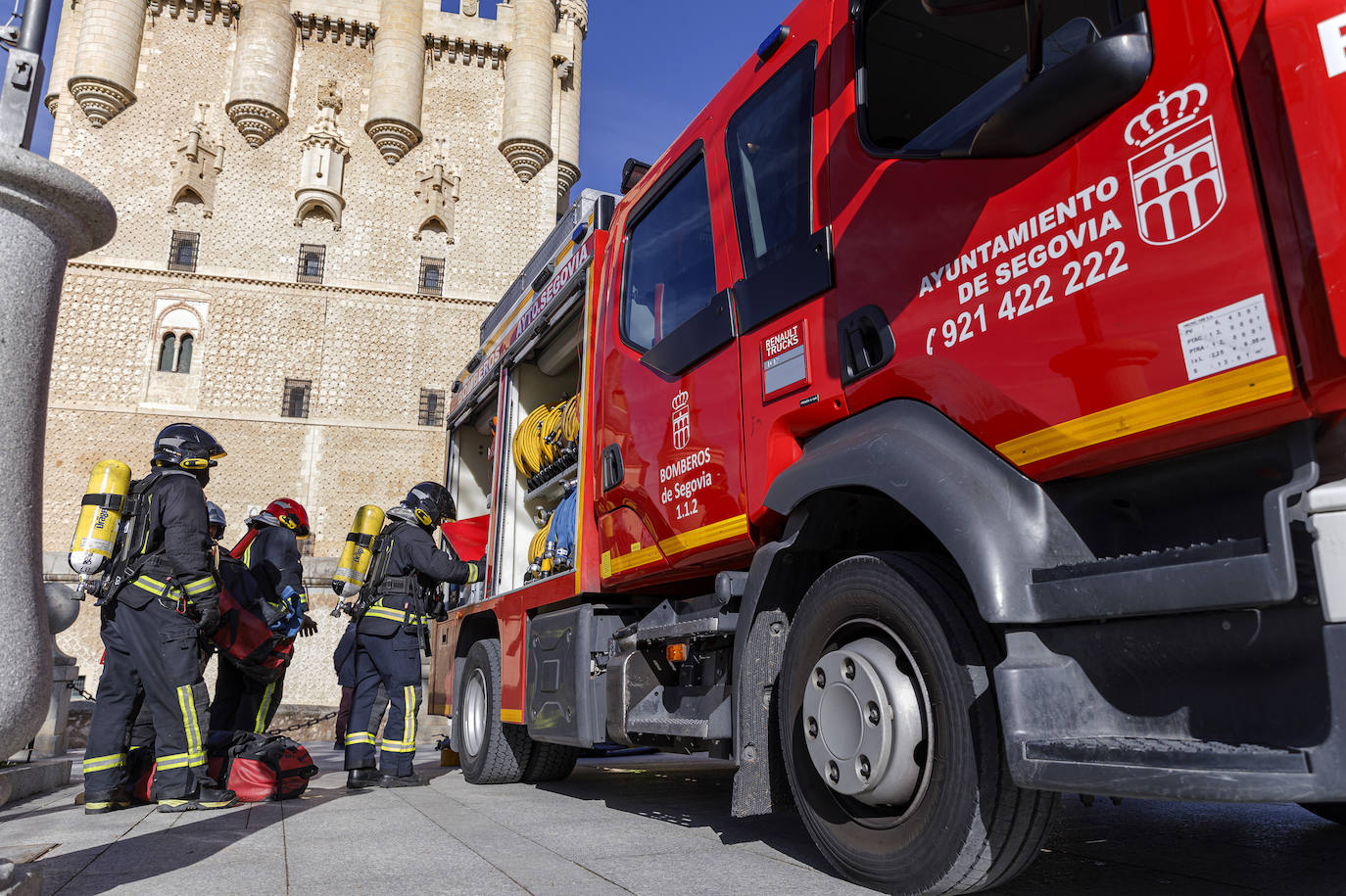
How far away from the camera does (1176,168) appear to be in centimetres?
201

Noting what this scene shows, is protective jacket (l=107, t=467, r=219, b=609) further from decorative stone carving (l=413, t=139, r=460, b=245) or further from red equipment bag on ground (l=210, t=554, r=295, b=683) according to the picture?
decorative stone carving (l=413, t=139, r=460, b=245)

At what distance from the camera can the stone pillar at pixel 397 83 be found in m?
30.4

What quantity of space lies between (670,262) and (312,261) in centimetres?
2903

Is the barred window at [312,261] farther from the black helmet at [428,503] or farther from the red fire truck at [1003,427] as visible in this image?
the red fire truck at [1003,427]

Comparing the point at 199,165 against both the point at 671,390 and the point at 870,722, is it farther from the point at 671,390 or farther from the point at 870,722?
the point at 870,722

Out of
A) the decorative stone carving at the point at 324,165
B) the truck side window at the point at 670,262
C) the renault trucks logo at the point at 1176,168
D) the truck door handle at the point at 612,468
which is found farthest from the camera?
the decorative stone carving at the point at 324,165

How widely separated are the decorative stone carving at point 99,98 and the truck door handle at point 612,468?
31.3m

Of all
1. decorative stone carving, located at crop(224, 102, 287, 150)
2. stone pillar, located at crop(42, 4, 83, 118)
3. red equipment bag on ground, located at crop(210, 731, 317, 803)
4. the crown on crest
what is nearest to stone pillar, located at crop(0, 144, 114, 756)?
the crown on crest

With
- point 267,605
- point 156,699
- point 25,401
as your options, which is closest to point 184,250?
point 267,605

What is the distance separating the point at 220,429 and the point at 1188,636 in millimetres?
30702

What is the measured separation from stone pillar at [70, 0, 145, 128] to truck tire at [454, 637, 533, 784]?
3000cm

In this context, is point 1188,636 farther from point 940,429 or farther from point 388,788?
point 388,788

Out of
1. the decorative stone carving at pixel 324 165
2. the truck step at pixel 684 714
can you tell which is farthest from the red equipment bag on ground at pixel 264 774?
the decorative stone carving at pixel 324 165

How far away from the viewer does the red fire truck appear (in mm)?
1819
